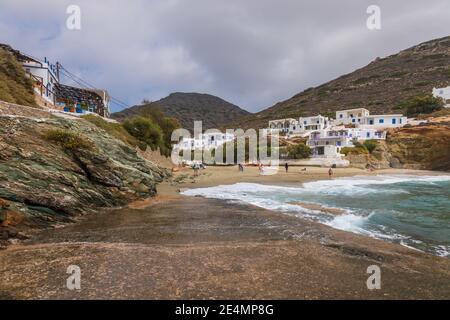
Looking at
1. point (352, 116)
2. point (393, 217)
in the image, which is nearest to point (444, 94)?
point (352, 116)

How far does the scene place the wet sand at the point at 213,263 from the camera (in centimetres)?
568

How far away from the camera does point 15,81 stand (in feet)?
95.7

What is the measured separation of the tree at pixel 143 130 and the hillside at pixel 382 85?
273ft

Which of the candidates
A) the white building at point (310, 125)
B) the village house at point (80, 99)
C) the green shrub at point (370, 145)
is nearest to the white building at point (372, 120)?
the white building at point (310, 125)

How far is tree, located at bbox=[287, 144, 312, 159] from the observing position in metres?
62.9

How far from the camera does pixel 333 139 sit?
65.9 m

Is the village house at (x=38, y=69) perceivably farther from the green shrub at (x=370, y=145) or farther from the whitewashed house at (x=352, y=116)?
the whitewashed house at (x=352, y=116)

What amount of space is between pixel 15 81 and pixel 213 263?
1320 inches

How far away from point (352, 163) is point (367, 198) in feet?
132

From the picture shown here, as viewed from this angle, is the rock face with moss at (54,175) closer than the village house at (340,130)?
Yes

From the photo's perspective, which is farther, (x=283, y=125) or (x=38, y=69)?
(x=283, y=125)

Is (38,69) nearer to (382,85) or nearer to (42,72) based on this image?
(42,72)

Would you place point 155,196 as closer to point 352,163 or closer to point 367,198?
point 367,198

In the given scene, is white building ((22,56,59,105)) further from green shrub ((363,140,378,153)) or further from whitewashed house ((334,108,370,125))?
→ whitewashed house ((334,108,370,125))
